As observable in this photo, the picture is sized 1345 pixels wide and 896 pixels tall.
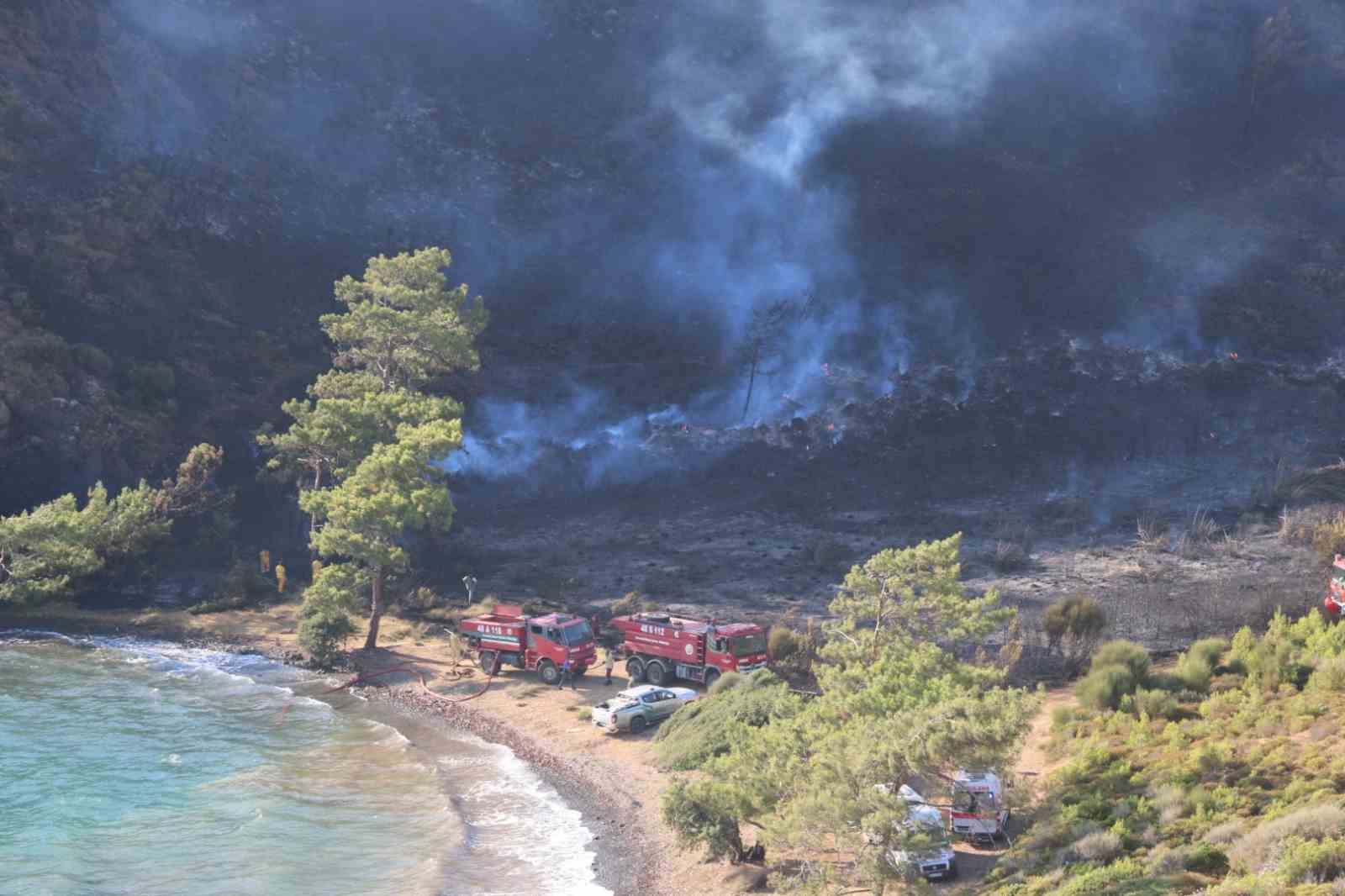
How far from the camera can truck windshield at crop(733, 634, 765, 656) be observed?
34.8 m

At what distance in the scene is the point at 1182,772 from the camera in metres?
24.1

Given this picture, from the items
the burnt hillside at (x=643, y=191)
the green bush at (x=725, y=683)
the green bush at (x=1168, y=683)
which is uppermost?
the burnt hillside at (x=643, y=191)

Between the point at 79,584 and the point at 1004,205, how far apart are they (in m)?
53.7

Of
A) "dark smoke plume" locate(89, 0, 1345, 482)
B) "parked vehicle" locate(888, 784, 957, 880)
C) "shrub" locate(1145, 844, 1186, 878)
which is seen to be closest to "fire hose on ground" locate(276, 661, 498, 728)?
"parked vehicle" locate(888, 784, 957, 880)

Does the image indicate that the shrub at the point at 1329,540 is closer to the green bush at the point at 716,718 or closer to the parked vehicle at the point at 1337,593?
the parked vehicle at the point at 1337,593

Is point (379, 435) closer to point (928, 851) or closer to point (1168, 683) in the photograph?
point (1168, 683)

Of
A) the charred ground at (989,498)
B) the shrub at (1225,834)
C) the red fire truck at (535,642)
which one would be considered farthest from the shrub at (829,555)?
the shrub at (1225,834)

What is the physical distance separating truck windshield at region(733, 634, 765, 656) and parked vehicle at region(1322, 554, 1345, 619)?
620 inches

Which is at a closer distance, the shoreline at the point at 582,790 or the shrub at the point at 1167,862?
the shrub at the point at 1167,862

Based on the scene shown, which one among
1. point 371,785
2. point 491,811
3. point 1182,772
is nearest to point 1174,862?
point 1182,772

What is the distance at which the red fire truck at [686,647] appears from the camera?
34938mm

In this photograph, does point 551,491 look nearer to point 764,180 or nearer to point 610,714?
point 610,714

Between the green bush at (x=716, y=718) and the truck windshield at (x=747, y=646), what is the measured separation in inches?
80.3

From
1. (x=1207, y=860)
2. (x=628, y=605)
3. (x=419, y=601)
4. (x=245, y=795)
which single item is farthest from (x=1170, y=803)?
(x=419, y=601)
